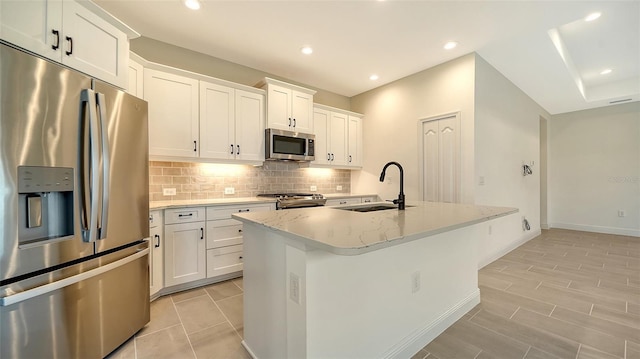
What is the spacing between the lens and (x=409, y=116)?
12.8 ft

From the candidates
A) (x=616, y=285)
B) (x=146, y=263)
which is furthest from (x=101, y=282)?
(x=616, y=285)

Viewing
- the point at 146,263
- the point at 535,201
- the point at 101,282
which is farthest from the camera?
the point at 535,201

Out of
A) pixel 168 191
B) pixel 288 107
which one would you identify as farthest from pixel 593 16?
pixel 168 191

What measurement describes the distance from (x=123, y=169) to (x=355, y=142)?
3.53 meters

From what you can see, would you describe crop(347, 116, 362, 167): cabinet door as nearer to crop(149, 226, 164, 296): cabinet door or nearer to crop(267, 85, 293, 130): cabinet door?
crop(267, 85, 293, 130): cabinet door

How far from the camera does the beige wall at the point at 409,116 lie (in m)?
3.25

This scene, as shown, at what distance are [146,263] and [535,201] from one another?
626 cm

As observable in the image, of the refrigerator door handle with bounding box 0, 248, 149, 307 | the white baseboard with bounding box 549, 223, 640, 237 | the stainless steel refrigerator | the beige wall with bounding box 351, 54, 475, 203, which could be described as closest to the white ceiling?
the beige wall with bounding box 351, 54, 475, 203

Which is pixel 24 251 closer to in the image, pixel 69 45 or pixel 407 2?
pixel 69 45

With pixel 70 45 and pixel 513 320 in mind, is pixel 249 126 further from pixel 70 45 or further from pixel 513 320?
pixel 513 320

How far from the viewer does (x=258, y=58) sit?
11.1ft

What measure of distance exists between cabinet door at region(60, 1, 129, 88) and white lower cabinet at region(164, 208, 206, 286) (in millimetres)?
1271

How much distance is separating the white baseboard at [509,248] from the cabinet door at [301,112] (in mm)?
2986

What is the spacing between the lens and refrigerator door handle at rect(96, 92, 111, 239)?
5.00 feet
